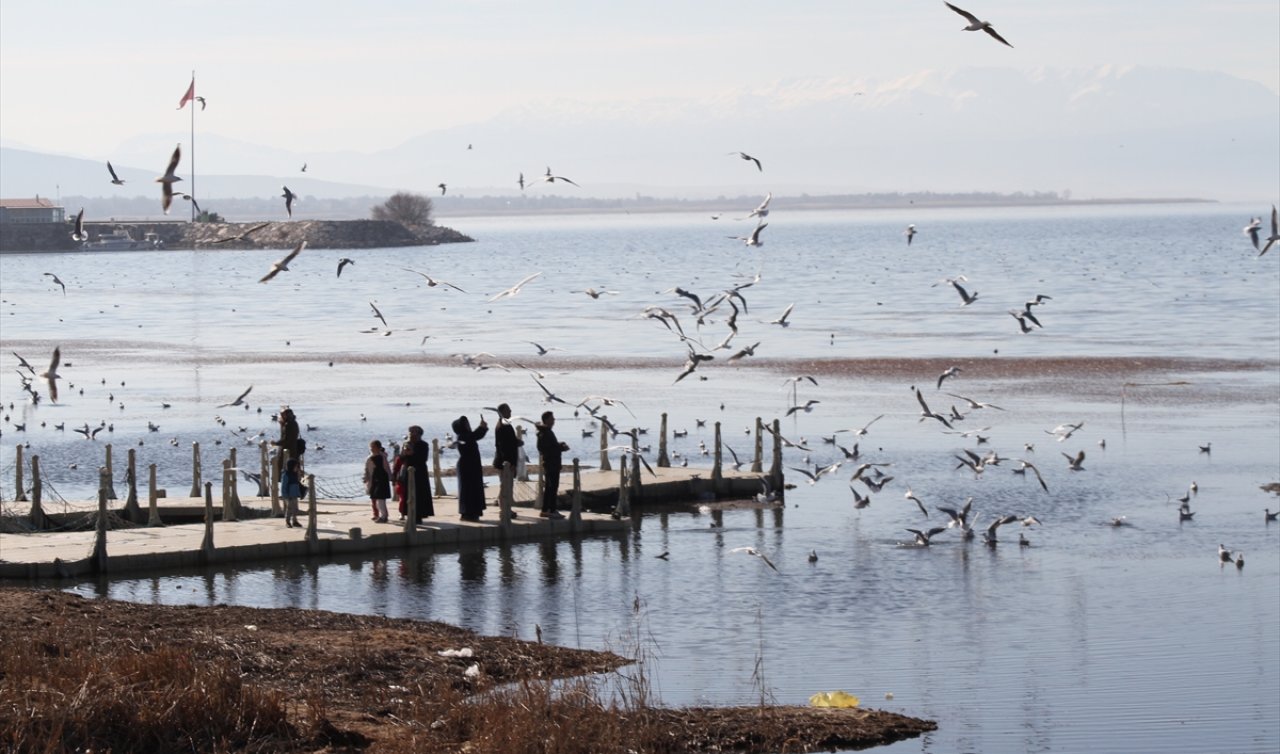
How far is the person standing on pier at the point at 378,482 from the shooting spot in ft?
101

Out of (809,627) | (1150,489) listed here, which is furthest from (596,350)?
(809,627)

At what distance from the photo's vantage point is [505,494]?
3100 cm

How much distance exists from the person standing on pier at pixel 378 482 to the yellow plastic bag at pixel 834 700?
11749 millimetres

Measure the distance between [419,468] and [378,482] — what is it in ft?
2.42

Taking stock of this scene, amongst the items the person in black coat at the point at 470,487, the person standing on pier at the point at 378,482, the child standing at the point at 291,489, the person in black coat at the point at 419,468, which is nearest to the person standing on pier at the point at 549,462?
the person in black coat at the point at 470,487

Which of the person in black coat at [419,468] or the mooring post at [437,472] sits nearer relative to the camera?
the person in black coat at [419,468]

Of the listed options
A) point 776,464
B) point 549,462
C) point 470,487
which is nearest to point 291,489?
point 470,487

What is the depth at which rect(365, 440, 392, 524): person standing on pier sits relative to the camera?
101ft

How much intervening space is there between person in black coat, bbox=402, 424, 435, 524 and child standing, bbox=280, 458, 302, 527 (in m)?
1.81

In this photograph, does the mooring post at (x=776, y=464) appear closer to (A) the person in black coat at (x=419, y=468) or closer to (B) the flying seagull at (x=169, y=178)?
(A) the person in black coat at (x=419, y=468)

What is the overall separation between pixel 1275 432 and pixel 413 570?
27643mm

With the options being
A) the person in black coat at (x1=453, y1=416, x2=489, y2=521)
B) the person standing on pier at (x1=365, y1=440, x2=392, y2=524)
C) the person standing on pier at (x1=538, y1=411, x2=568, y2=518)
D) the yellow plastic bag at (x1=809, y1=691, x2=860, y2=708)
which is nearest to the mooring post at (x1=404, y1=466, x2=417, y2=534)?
the person standing on pier at (x1=365, y1=440, x2=392, y2=524)

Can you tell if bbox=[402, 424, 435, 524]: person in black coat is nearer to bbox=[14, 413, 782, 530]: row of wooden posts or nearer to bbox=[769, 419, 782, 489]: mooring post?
bbox=[14, 413, 782, 530]: row of wooden posts

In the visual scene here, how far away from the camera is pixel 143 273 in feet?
553
